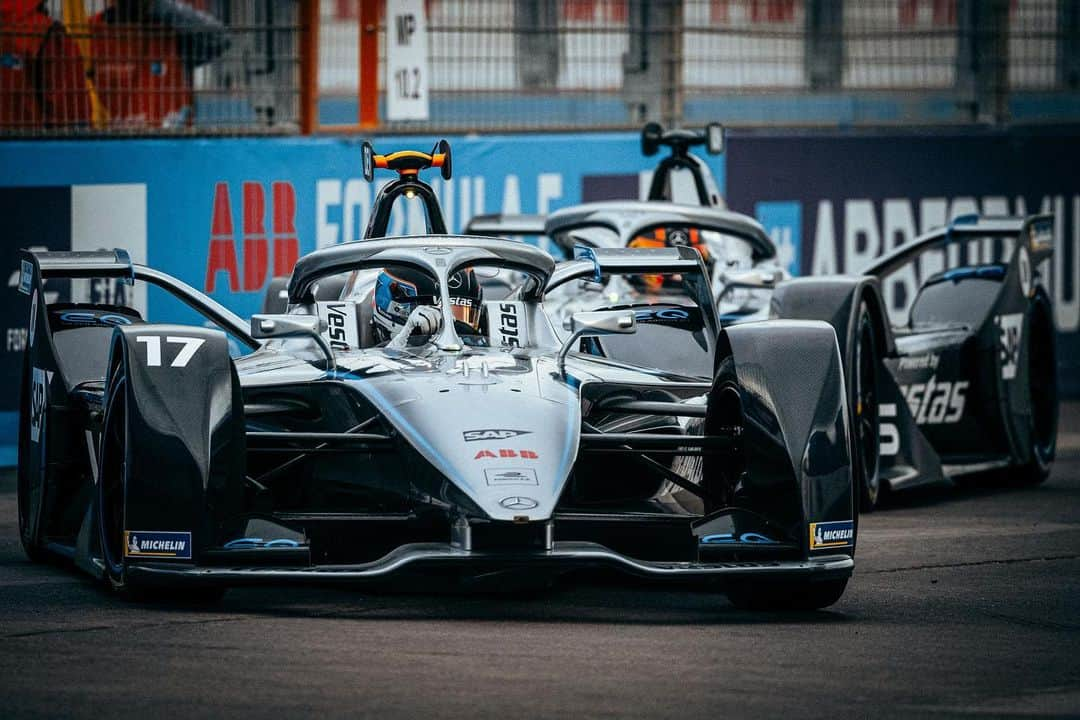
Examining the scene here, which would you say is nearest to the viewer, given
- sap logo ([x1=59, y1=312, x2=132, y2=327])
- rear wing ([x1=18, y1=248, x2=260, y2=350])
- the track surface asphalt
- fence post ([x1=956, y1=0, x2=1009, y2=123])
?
the track surface asphalt

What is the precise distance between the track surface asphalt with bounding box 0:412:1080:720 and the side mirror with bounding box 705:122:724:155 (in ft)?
17.2

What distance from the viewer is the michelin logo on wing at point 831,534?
6.23 metres

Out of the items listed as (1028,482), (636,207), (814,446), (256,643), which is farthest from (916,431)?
(256,643)

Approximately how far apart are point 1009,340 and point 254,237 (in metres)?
4.96

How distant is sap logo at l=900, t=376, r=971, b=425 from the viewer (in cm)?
1002

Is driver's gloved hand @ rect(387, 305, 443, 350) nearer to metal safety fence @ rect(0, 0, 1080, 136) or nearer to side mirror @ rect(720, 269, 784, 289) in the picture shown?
side mirror @ rect(720, 269, 784, 289)

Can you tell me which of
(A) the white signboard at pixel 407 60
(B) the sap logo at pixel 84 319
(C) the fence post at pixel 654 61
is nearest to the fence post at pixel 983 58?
(C) the fence post at pixel 654 61

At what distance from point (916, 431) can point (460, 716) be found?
212 inches

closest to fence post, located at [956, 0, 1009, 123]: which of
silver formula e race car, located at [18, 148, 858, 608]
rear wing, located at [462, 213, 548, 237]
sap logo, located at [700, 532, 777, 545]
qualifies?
rear wing, located at [462, 213, 548, 237]

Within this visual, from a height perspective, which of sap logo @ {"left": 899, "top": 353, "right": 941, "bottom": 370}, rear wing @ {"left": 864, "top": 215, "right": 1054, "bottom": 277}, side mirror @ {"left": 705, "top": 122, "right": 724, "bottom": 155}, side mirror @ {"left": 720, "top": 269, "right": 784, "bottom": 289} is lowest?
sap logo @ {"left": 899, "top": 353, "right": 941, "bottom": 370}

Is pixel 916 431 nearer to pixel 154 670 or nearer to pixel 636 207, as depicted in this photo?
pixel 636 207

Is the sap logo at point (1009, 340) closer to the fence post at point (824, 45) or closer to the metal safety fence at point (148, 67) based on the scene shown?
the fence post at point (824, 45)

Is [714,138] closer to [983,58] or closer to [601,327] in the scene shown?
[983,58]

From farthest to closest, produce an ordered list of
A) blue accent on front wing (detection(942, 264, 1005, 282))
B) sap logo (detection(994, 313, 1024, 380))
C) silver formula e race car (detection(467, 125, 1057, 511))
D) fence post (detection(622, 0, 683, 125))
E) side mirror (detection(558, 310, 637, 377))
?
fence post (detection(622, 0, 683, 125))
blue accent on front wing (detection(942, 264, 1005, 282))
sap logo (detection(994, 313, 1024, 380))
silver formula e race car (detection(467, 125, 1057, 511))
side mirror (detection(558, 310, 637, 377))
